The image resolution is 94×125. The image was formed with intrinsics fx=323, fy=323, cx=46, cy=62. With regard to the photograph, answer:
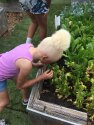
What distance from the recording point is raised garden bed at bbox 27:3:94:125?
2643 mm

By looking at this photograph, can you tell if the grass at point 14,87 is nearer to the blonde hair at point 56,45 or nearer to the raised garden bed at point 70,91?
the raised garden bed at point 70,91

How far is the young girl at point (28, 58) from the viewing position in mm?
2658

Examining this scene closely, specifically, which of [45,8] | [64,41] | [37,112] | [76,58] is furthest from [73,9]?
[37,112]

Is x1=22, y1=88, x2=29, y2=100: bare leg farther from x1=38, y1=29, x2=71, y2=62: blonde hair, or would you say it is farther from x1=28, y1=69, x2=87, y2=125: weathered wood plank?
x1=38, y1=29, x2=71, y2=62: blonde hair

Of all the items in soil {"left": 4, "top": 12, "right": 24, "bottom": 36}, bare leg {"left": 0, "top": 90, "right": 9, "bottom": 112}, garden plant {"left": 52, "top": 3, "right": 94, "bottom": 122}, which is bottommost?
soil {"left": 4, "top": 12, "right": 24, "bottom": 36}

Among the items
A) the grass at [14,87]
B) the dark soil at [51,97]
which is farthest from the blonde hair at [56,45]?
the grass at [14,87]

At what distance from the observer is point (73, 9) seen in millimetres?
3980

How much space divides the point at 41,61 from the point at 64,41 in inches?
11.3

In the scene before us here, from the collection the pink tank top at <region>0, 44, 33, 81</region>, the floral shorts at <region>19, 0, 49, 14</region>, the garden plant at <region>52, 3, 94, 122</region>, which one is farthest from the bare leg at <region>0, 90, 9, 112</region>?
the floral shorts at <region>19, 0, 49, 14</region>

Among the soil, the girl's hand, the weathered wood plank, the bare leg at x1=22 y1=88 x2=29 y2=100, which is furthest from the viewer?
the soil

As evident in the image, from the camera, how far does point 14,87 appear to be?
13.0 feet

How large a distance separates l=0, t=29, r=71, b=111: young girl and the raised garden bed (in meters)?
0.13

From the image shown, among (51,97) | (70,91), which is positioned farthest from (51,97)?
(70,91)

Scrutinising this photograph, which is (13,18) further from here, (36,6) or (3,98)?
(3,98)
